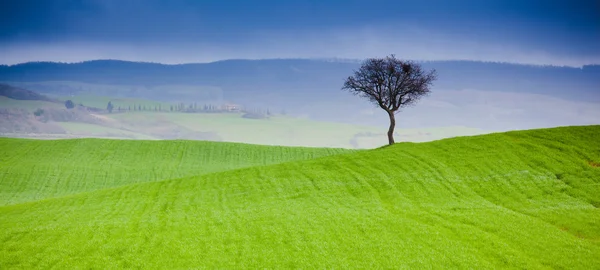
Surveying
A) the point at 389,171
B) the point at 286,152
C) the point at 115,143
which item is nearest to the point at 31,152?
the point at 115,143

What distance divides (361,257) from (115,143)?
77324 mm

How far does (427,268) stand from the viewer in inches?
955

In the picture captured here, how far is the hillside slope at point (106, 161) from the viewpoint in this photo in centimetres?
6743

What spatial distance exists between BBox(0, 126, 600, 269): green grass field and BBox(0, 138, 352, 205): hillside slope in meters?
6.29

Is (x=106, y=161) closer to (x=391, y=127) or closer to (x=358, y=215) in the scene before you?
(x=391, y=127)

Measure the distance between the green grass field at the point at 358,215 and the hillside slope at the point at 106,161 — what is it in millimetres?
6286

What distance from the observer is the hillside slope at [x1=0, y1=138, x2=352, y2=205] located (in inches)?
2655

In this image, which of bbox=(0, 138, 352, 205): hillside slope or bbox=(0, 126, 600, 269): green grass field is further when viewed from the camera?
bbox=(0, 138, 352, 205): hillside slope

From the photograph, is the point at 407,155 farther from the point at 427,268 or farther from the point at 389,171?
the point at 427,268

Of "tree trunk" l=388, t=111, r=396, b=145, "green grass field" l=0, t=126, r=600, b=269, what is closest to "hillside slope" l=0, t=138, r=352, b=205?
"green grass field" l=0, t=126, r=600, b=269

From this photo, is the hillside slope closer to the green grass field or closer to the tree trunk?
the green grass field

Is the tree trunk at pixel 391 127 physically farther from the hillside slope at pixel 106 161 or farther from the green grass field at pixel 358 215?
the hillside slope at pixel 106 161

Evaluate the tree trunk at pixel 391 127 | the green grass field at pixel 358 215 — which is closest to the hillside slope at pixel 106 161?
the green grass field at pixel 358 215

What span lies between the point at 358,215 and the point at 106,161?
58.9m
